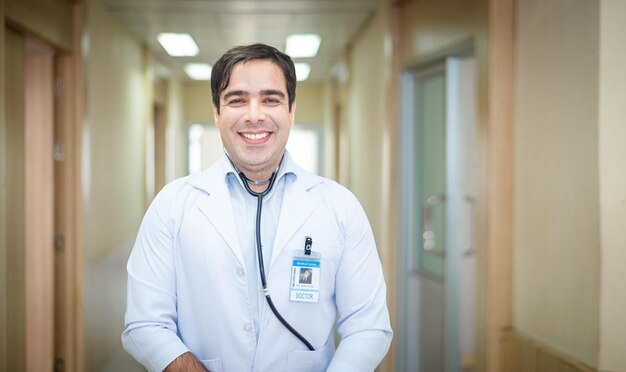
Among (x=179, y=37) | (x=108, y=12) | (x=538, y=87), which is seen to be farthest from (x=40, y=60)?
(x=538, y=87)

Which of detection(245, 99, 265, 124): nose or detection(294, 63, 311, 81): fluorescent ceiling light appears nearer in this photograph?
detection(245, 99, 265, 124): nose

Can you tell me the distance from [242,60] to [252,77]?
0.05m

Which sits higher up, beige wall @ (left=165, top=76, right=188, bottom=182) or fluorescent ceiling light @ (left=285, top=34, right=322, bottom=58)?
fluorescent ceiling light @ (left=285, top=34, right=322, bottom=58)

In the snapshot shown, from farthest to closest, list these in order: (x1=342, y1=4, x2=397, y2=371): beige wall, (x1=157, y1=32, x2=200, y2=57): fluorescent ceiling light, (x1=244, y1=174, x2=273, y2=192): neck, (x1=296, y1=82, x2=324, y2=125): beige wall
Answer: (x1=296, y1=82, x2=324, y2=125): beige wall
(x1=157, y1=32, x2=200, y2=57): fluorescent ceiling light
(x1=342, y1=4, x2=397, y2=371): beige wall
(x1=244, y1=174, x2=273, y2=192): neck

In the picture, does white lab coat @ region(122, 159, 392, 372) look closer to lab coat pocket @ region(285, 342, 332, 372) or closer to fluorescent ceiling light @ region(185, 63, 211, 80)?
lab coat pocket @ region(285, 342, 332, 372)

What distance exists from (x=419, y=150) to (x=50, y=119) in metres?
2.33

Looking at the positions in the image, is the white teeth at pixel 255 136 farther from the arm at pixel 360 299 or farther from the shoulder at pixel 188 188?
the arm at pixel 360 299

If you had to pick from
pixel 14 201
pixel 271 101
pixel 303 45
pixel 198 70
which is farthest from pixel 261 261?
pixel 198 70

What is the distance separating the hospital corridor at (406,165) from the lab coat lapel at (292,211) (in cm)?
9

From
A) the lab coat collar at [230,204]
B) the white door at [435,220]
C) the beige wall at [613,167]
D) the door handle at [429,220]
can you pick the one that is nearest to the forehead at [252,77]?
the lab coat collar at [230,204]

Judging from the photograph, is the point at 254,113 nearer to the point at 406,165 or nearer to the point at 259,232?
the point at 259,232

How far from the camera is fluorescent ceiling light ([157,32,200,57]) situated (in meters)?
5.38

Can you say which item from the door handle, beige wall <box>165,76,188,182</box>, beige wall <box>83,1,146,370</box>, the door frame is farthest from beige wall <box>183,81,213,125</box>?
the door handle

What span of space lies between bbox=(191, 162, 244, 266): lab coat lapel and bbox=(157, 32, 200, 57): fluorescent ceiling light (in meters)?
4.08
